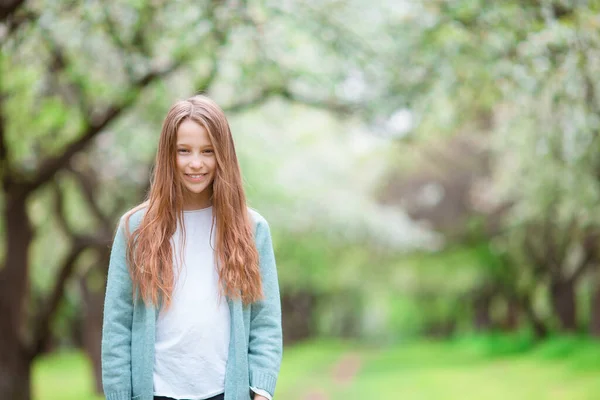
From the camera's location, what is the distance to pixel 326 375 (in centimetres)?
2100

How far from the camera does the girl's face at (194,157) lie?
3.10m

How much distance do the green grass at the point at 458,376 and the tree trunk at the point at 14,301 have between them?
6.05m

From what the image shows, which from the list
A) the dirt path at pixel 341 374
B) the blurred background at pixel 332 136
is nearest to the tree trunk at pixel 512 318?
the dirt path at pixel 341 374

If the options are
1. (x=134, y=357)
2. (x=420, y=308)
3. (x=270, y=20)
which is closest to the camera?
(x=134, y=357)

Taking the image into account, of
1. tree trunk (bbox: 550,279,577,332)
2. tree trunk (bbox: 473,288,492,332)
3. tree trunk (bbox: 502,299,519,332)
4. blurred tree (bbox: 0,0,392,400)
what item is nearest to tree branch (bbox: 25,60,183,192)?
blurred tree (bbox: 0,0,392,400)

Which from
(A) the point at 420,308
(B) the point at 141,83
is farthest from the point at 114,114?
(A) the point at 420,308

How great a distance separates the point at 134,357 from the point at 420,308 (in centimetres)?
4196

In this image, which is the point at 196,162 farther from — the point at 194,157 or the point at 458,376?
the point at 458,376

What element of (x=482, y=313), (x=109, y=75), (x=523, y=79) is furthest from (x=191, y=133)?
(x=482, y=313)

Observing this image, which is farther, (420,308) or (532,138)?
(420,308)

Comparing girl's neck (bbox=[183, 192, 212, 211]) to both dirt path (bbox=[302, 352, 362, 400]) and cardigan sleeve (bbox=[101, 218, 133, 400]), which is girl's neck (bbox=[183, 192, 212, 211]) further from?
dirt path (bbox=[302, 352, 362, 400])

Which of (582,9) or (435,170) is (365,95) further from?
(435,170)

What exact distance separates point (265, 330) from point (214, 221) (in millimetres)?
467

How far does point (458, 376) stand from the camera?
19.0 metres
